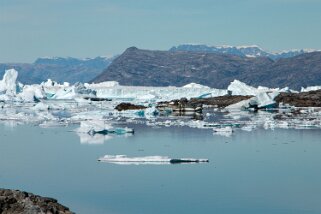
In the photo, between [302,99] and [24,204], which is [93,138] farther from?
[302,99]

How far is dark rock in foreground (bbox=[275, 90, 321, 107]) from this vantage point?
40531 mm

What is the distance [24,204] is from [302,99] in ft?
121

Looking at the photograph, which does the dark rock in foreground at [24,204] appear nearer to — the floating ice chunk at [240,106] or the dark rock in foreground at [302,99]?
the floating ice chunk at [240,106]

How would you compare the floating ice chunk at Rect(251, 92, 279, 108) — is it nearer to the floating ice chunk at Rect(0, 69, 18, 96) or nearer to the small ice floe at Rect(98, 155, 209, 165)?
the small ice floe at Rect(98, 155, 209, 165)

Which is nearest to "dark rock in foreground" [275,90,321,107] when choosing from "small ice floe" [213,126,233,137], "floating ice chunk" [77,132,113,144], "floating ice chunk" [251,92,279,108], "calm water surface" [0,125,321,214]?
"floating ice chunk" [251,92,279,108]

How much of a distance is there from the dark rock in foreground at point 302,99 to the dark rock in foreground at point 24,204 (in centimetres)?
3461

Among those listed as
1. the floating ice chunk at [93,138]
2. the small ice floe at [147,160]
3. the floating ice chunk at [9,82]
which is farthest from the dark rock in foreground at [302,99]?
the small ice floe at [147,160]

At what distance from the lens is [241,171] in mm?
13648

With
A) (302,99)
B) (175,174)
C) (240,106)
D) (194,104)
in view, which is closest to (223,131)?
(175,174)

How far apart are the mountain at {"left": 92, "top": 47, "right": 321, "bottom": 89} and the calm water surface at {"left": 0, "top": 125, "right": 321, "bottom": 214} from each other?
99.8 m

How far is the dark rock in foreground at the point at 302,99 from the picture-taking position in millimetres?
40531

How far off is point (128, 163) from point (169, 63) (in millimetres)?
128753

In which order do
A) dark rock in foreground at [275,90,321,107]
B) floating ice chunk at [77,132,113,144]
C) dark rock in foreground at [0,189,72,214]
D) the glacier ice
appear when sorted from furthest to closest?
dark rock in foreground at [275,90,321,107], the glacier ice, floating ice chunk at [77,132,113,144], dark rock in foreground at [0,189,72,214]

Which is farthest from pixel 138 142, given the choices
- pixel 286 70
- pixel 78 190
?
pixel 286 70
